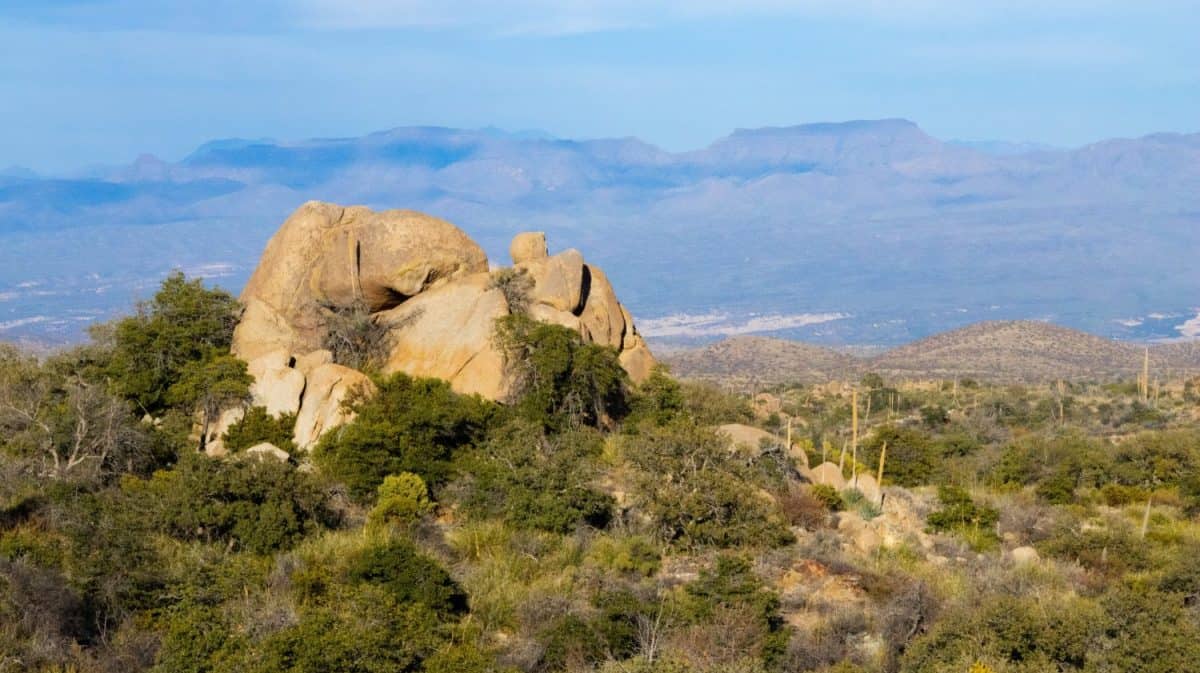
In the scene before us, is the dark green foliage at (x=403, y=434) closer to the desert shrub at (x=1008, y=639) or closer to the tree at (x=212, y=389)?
the tree at (x=212, y=389)

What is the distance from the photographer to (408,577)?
711 inches

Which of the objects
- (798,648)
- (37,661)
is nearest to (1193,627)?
(798,648)

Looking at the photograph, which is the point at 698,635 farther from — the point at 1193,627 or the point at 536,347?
the point at 536,347

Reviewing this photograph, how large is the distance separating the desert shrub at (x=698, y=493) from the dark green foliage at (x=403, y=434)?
3.67 metres

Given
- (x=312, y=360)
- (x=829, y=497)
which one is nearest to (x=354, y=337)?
(x=312, y=360)

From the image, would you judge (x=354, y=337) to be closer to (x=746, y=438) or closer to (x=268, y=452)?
(x=268, y=452)

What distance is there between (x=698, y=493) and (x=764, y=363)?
249ft

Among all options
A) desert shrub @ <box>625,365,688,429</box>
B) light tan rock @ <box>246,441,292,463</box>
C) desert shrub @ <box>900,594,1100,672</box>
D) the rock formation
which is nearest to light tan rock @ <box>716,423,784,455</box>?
desert shrub @ <box>625,365,688,429</box>

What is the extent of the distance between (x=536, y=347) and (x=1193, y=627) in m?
15.0

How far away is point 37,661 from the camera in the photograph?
15.1 m

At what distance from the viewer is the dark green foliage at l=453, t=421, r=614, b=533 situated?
22.7 m

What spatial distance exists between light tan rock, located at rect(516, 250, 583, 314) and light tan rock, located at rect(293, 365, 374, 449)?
5.26 m

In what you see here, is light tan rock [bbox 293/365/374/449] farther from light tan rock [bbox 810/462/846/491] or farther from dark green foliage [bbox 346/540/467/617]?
light tan rock [bbox 810/462/846/491]

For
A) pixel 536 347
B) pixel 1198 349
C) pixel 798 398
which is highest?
pixel 536 347
